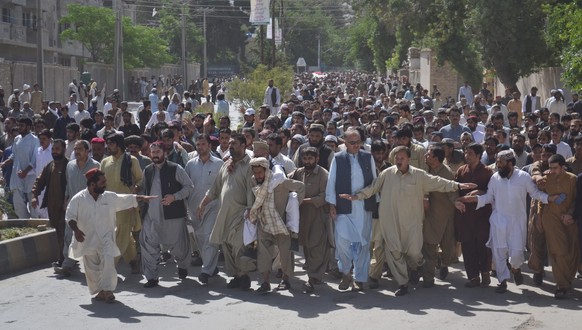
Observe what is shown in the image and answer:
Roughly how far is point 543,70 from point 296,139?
18.2m

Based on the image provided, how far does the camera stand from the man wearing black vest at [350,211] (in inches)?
Result: 393

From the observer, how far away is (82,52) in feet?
214

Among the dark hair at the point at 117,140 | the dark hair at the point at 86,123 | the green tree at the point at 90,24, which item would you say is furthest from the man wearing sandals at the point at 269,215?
the green tree at the point at 90,24

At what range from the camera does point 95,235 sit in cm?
948

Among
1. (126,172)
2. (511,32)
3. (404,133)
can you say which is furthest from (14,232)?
(511,32)

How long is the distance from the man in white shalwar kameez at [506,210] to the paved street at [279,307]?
34 cm

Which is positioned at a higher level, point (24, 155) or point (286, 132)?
point (286, 132)

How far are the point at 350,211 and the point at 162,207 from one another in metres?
2.03

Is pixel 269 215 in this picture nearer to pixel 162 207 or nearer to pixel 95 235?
pixel 162 207

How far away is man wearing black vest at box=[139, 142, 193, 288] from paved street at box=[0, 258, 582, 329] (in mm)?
440

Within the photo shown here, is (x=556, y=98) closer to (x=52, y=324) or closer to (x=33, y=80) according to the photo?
(x=52, y=324)

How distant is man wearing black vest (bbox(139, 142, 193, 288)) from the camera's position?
33.9ft

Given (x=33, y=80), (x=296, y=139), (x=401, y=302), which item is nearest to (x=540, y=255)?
(x=401, y=302)

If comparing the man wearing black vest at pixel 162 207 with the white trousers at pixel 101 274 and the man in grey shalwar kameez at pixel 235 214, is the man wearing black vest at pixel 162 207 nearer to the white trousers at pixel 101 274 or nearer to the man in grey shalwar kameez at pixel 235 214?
the man in grey shalwar kameez at pixel 235 214
